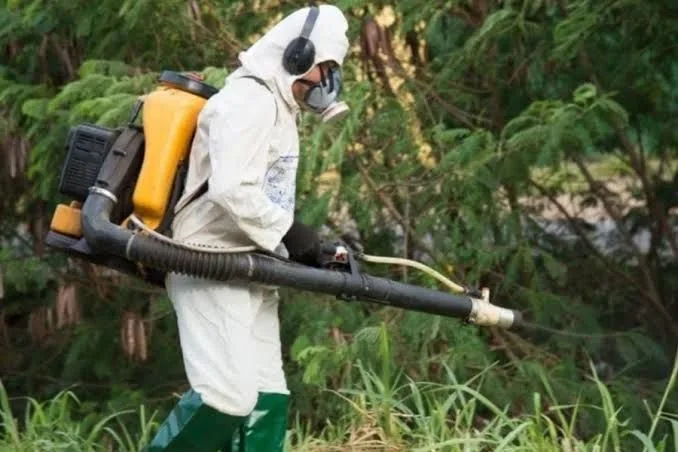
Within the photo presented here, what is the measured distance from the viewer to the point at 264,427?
5.16m

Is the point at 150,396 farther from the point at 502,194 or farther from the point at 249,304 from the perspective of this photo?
the point at 249,304

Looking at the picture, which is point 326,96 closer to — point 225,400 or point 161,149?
point 161,149

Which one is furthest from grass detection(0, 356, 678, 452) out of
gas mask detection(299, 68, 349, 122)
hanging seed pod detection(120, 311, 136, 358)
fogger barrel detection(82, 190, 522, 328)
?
hanging seed pod detection(120, 311, 136, 358)

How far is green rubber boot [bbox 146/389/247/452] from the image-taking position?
16.0 feet

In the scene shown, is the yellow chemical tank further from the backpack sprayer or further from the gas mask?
the gas mask

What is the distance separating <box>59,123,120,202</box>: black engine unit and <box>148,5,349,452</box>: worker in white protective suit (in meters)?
0.28

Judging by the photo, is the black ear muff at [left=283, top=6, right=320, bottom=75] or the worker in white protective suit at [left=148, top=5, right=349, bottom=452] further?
the black ear muff at [left=283, top=6, right=320, bottom=75]

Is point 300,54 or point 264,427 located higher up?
point 300,54

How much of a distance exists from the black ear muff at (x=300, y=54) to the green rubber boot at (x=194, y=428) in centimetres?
101

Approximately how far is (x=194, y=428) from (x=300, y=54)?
1.16m

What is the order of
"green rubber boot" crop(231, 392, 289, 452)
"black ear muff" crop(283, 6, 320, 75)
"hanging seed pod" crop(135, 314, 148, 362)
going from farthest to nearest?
"hanging seed pod" crop(135, 314, 148, 362) → "green rubber boot" crop(231, 392, 289, 452) → "black ear muff" crop(283, 6, 320, 75)

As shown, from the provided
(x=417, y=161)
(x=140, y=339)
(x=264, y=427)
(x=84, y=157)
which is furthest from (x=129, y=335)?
(x=84, y=157)

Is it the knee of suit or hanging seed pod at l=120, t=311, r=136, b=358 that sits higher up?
the knee of suit

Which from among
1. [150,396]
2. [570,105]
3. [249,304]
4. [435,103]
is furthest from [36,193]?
[249,304]
